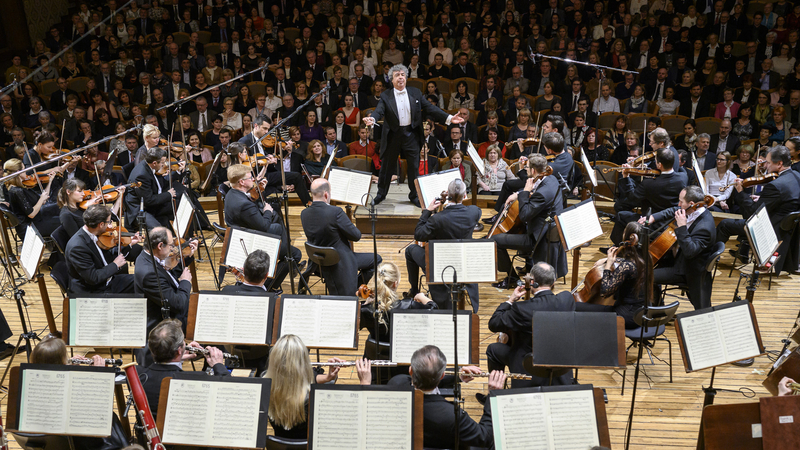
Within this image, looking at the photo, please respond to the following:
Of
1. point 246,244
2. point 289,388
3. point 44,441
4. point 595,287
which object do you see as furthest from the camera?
point 246,244

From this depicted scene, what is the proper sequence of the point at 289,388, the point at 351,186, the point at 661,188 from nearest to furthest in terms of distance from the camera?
the point at 289,388
the point at 661,188
the point at 351,186

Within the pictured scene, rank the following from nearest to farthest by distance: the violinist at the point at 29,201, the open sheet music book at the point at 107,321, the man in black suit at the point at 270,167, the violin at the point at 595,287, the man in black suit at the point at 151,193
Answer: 1. the open sheet music book at the point at 107,321
2. the violin at the point at 595,287
3. the man in black suit at the point at 151,193
4. the violinist at the point at 29,201
5. the man in black suit at the point at 270,167

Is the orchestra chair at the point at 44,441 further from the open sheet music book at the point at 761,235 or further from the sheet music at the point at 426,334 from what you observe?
the open sheet music book at the point at 761,235

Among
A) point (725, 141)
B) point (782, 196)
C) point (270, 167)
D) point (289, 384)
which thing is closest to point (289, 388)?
point (289, 384)

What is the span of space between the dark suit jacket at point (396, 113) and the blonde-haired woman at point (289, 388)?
3927mm

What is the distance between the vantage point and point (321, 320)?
13.8 ft

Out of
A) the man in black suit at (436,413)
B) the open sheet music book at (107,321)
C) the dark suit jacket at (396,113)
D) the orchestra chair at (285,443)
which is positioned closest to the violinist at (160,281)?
the open sheet music book at (107,321)

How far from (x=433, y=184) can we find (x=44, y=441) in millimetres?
3903

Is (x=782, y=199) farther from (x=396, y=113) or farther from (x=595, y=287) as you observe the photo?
(x=396, y=113)

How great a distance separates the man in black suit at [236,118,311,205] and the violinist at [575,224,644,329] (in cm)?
379

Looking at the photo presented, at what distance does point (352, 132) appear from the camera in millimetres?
9805

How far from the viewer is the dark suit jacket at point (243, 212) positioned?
5.92m

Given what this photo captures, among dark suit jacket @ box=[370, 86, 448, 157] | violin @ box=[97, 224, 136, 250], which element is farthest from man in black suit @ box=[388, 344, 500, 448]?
dark suit jacket @ box=[370, 86, 448, 157]

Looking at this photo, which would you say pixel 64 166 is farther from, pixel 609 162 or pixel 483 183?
pixel 609 162
